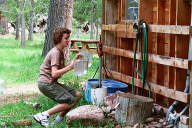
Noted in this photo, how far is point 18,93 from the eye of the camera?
26.1 feet

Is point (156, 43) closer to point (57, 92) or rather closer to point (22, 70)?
point (57, 92)

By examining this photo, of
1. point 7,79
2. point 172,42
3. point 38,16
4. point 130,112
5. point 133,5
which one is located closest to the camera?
point 130,112

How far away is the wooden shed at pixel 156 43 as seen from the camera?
16.0 ft

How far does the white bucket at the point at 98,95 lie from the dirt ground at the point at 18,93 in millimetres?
A: 1967

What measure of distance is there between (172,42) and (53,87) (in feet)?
6.14

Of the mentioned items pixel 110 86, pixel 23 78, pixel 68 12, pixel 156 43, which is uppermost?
pixel 68 12

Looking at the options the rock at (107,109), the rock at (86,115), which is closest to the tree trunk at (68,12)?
the rock at (107,109)

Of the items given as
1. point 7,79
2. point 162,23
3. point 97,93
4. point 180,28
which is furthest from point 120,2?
point 7,79

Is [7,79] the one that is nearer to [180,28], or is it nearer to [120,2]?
[120,2]

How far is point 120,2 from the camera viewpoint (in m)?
6.79

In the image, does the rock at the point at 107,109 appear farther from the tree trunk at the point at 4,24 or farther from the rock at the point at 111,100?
the tree trunk at the point at 4,24

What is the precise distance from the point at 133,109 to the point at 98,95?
3.83 feet

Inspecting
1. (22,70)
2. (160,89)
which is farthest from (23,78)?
(160,89)

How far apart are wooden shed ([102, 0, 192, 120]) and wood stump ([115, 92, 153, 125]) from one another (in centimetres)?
34
